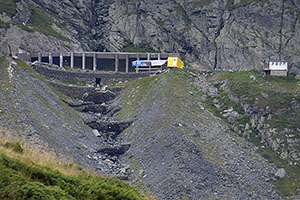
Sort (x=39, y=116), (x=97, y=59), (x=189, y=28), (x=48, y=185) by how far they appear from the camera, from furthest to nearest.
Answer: (x=189, y=28) < (x=97, y=59) < (x=39, y=116) < (x=48, y=185)

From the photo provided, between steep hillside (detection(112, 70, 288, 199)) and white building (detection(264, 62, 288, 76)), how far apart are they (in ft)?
56.9

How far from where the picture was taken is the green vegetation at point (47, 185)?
16688 mm

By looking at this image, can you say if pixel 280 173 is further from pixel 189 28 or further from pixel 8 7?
pixel 8 7

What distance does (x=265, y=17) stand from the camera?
267 feet

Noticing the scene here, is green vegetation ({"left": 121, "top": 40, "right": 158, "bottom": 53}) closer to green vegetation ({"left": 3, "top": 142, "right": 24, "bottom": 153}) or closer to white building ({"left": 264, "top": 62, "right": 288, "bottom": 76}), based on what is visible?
white building ({"left": 264, "top": 62, "right": 288, "bottom": 76})

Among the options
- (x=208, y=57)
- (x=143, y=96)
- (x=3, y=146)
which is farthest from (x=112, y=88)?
(x=3, y=146)

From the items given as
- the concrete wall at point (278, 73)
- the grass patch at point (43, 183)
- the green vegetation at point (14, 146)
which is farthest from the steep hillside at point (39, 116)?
the concrete wall at point (278, 73)

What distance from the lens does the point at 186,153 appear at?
3909 cm

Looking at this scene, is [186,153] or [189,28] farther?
[189,28]

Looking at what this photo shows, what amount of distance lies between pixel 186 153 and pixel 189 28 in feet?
166

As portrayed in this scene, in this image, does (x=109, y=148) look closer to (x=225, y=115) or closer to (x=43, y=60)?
(x=225, y=115)

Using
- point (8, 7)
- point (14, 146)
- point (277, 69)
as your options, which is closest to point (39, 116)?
point (14, 146)

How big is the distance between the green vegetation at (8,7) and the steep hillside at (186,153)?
111 ft

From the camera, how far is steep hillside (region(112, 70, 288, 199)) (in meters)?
35.4
